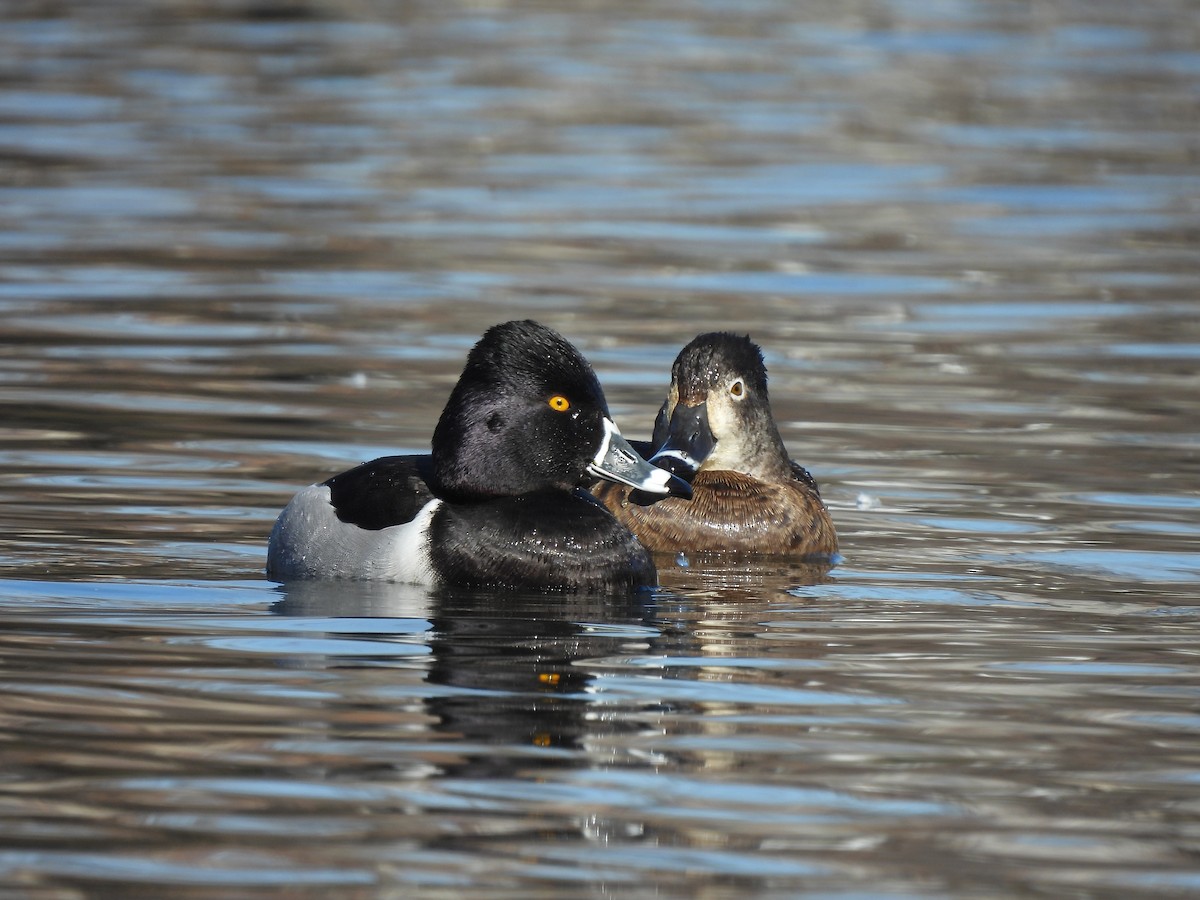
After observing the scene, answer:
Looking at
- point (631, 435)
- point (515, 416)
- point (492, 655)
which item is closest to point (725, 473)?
point (631, 435)

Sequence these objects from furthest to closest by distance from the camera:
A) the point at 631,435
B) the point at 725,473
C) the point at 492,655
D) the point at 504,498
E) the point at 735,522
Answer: the point at 631,435
the point at 725,473
the point at 735,522
the point at 504,498
the point at 492,655

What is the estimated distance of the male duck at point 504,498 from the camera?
8.22m

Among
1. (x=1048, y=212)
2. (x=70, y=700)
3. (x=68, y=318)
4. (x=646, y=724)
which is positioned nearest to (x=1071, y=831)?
(x=646, y=724)

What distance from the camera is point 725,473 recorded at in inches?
397

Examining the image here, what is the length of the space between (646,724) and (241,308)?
372 inches

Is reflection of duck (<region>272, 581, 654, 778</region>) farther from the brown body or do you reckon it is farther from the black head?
the brown body

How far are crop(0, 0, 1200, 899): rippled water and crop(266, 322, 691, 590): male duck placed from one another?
17cm

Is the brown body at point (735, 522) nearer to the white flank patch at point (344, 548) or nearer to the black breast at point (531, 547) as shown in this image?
the black breast at point (531, 547)

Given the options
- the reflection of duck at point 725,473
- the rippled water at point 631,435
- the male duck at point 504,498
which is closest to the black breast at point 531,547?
the male duck at point 504,498

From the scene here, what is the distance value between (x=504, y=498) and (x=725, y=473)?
1.93m

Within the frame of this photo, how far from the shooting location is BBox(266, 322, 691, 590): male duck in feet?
27.0

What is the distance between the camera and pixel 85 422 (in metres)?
11.5

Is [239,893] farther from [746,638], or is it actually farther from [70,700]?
[746,638]

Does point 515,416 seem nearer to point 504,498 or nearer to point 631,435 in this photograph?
point 504,498
